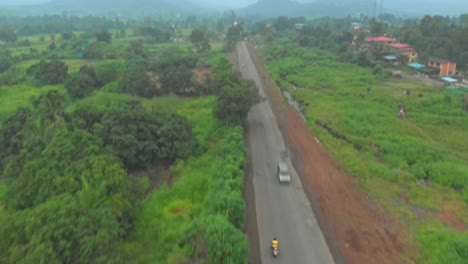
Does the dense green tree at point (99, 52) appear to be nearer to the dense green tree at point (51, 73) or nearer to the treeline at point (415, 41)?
the dense green tree at point (51, 73)

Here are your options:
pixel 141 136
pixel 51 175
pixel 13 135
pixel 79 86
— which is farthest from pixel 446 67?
pixel 13 135

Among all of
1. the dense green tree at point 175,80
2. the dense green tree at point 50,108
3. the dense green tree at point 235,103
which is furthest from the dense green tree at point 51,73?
the dense green tree at point 235,103

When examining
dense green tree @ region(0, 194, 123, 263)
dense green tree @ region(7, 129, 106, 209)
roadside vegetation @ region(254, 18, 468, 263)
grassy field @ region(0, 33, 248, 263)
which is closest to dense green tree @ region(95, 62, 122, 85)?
grassy field @ region(0, 33, 248, 263)

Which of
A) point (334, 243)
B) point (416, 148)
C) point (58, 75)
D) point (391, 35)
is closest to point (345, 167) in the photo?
point (416, 148)

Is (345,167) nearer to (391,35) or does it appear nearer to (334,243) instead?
(334,243)

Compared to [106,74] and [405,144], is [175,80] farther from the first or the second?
[405,144]
